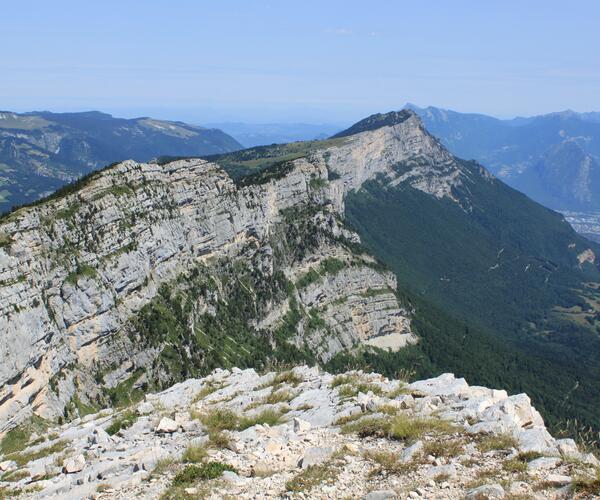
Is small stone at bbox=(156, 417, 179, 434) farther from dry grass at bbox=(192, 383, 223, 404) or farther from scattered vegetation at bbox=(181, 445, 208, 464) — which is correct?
dry grass at bbox=(192, 383, 223, 404)

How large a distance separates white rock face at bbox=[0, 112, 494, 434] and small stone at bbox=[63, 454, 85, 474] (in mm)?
54206

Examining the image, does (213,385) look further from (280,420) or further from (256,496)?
(256,496)

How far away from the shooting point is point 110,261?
104 m

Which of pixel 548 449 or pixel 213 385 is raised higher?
pixel 548 449

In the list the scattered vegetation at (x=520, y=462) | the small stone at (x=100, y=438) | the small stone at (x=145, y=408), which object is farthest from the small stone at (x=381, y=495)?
the small stone at (x=145, y=408)

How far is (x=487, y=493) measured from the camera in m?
17.2

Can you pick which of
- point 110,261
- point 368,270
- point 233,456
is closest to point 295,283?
point 368,270

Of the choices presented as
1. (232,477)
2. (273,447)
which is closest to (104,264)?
(273,447)

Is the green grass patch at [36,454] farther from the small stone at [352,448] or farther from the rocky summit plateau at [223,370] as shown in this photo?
the small stone at [352,448]

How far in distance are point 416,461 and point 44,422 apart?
224 feet

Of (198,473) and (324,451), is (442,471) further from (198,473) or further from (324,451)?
(198,473)

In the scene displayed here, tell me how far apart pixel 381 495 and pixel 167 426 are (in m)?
12.7

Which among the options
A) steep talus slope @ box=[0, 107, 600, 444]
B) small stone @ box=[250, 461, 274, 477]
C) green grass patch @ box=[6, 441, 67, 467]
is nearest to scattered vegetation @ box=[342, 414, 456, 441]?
small stone @ box=[250, 461, 274, 477]

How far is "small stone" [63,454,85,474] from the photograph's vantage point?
24.0 meters
